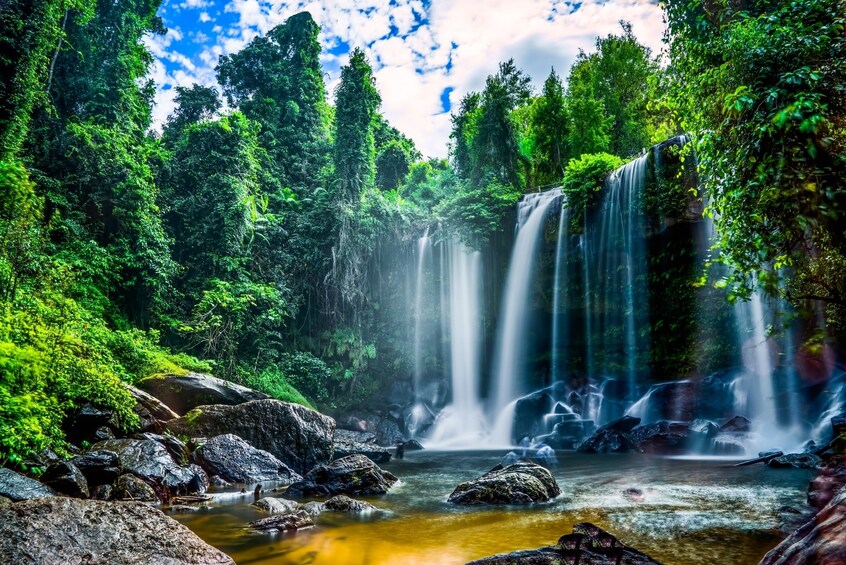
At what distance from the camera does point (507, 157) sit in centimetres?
2152

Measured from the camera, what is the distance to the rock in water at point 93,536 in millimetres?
3086

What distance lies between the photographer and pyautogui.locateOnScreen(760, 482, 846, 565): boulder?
6.30 feet

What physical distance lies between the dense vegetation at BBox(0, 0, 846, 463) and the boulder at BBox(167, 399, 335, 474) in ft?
6.03

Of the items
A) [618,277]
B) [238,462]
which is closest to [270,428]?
[238,462]

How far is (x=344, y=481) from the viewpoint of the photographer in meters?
7.24

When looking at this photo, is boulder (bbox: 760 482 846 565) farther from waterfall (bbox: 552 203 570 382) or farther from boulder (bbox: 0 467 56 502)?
waterfall (bbox: 552 203 570 382)

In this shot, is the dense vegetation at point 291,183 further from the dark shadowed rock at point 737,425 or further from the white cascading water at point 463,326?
the dark shadowed rock at point 737,425

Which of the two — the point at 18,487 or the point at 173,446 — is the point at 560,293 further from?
the point at 18,487

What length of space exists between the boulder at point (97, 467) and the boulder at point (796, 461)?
36.2 ft

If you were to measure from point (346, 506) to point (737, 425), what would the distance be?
11323 millimetres

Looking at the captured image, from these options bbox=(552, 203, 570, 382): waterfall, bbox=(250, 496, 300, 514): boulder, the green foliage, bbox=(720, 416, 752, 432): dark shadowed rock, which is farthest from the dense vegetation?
bbox=(720, 416, 752, 432): dark shadowed rock

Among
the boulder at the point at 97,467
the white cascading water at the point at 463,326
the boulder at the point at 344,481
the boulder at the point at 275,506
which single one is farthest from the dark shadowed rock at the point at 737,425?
the boulder at the point at 97,467

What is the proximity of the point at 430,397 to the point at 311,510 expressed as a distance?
49.5 ft

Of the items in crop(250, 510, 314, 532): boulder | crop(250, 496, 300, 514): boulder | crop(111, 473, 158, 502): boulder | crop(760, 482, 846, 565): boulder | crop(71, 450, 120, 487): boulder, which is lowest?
crop(250, 496, 300, 514): boulder
